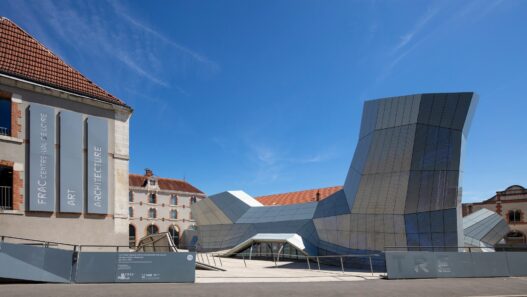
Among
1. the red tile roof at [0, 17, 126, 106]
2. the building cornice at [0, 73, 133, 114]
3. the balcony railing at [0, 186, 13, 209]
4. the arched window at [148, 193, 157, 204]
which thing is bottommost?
the arched window at [148, 193, 157, 204]

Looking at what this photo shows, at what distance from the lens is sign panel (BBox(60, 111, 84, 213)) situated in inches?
708

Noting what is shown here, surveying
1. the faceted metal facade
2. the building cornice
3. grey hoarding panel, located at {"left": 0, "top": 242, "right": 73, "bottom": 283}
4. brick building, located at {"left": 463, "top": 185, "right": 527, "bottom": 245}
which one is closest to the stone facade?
the building cornice

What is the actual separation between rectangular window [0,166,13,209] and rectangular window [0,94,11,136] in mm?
1596

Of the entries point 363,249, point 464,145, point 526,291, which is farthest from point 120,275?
point 464,145

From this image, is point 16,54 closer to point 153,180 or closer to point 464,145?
point 464,145

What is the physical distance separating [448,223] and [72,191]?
64.7 feet

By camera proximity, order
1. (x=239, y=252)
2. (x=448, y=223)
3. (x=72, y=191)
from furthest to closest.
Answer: (x=239, y=252), (x=448, y=223), (x=72, y=191)

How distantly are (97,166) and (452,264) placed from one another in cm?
1699

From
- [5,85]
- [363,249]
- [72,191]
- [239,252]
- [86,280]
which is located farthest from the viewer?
[239,252]

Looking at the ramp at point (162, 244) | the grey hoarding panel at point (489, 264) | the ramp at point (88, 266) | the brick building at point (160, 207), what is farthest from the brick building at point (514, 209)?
the ramp at point (88, 266)

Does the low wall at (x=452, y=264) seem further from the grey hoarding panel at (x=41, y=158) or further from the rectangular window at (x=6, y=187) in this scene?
the rectangular window at (x=6, y=187)

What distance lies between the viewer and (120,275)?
14203mm

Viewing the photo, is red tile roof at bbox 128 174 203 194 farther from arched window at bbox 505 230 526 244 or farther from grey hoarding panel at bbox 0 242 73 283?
grey hoarding panel at bbox 0 242 73 283

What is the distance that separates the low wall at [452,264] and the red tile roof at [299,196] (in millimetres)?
27240
